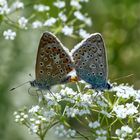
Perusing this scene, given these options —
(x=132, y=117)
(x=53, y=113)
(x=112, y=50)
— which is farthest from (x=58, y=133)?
(x=112, y=50)

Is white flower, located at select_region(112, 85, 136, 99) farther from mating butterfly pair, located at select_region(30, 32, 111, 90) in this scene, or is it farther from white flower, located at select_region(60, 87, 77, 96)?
white flower, located at select_region(60, 87, 77, 96)

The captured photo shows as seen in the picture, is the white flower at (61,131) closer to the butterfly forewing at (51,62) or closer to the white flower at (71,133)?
the white flower at (71,133)

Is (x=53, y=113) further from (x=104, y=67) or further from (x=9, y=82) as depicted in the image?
(x=9, y=82)

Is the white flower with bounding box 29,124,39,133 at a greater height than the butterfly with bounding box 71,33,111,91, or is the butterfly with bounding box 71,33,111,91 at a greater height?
the butterfly with bounding box 71,33,111,91

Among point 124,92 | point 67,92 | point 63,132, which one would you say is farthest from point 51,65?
point 63,132

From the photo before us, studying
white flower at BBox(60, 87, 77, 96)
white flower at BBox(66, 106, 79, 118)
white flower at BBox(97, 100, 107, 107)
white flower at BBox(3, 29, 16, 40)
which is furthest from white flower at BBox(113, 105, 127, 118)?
white flower at BBox(3, 29, 16, 40)

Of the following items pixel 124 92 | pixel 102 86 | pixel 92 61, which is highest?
pixel 92 61

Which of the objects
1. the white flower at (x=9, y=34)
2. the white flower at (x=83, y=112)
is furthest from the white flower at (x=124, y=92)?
the white flower at (x=9, y=34)

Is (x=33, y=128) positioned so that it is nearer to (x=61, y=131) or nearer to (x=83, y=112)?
(x=61, y=131)
